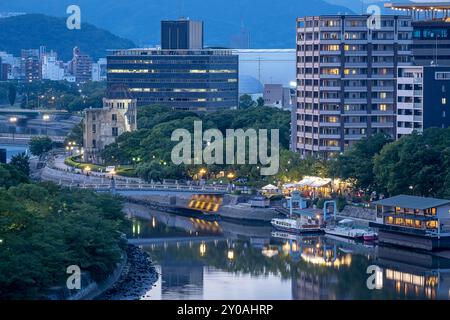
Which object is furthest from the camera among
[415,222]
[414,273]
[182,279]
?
[415,222]

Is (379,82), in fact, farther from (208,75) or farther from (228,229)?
(208,75)

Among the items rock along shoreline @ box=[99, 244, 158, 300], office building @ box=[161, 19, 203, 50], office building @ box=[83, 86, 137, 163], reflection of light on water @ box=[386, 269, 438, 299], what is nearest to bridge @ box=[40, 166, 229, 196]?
rock along shoreline @ box=[99, 244, 158, 300]

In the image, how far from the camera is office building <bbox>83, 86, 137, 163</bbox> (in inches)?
2741

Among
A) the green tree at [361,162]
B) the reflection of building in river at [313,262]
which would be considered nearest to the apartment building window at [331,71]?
the green tree at [361,162]

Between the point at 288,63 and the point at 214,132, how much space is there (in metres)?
49.0

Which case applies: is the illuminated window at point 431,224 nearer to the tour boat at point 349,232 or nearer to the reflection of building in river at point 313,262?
the reflection of building in river at point 313,262

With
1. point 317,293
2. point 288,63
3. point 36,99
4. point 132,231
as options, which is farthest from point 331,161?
point 36,99

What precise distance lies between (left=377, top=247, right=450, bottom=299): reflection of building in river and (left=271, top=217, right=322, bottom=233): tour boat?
4.36 metres

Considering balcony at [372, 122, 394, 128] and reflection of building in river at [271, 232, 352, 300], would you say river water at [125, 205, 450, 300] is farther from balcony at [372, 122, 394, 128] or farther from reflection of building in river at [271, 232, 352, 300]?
balcony at [372, 122, 394, 128]

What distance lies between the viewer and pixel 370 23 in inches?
2242

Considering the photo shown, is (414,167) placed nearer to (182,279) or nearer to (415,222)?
(415,222)

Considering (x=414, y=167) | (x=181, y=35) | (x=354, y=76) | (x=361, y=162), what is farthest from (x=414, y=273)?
(x=181, y=35)

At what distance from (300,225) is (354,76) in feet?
42.0

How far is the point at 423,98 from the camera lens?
54.0 metres
